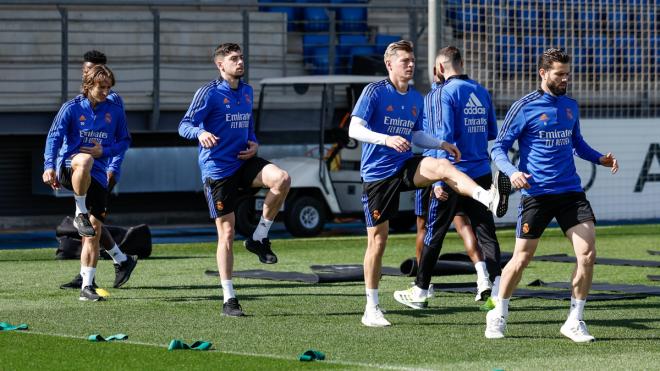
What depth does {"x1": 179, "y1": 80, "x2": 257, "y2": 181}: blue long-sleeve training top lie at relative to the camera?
9922 millimetres

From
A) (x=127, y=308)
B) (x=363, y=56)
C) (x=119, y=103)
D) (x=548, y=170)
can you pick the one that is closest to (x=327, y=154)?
(x=363, y=56)

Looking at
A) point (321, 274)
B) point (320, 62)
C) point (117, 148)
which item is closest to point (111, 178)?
point (117, 148)

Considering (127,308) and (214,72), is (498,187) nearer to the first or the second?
(127,308)

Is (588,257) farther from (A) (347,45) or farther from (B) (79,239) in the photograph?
(A) (347,45)

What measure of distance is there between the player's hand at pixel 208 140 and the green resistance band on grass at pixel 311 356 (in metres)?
2.33

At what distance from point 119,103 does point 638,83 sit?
1252cm

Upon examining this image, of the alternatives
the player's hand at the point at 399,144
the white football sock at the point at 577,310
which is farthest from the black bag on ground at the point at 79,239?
the white football sock at the point at 577,310

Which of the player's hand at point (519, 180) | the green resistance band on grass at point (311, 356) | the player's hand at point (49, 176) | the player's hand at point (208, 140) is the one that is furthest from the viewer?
the player's hand at point (49, 176)

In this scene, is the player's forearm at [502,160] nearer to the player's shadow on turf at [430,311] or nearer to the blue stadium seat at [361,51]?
the player's shadow on turf at [430,311]

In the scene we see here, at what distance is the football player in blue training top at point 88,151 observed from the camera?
1096cm

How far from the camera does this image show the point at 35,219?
71.0 ft

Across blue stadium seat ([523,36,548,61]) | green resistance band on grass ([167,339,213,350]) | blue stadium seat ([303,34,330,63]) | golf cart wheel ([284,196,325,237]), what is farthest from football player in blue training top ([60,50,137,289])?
blue stadium seat ([303,34,330,63])

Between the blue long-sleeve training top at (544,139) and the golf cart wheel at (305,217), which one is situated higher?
the blue long-sleeve training top at (544,139)

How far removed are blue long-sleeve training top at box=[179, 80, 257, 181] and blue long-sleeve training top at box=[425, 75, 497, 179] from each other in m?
1.67
